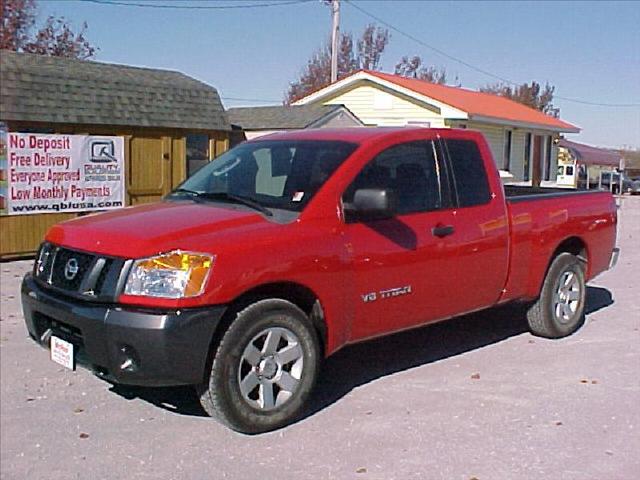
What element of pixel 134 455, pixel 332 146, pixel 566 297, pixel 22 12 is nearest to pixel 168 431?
pixel 134 455

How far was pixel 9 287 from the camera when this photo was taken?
962 cm

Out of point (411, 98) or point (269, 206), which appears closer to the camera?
point (269, 206)

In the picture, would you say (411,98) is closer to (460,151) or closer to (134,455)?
(460,151)

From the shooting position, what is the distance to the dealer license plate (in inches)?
174

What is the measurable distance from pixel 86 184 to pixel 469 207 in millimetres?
8424

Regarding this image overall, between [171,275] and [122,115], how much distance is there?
9338 millimetres

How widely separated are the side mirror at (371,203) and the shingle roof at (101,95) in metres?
8.16

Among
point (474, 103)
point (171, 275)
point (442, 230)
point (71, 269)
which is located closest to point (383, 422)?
point (442, 230)

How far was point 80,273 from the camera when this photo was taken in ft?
14.5

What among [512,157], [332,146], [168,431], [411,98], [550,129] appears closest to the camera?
[168,431]

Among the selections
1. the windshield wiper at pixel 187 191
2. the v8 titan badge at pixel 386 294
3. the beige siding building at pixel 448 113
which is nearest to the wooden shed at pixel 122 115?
the windshield wiper at pixel 187 191

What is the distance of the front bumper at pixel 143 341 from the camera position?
4.04m

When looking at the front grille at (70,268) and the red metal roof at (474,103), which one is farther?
the red metal roof at (474,103)

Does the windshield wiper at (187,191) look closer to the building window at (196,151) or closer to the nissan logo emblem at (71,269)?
the nissan logo emblem at (71,269)
